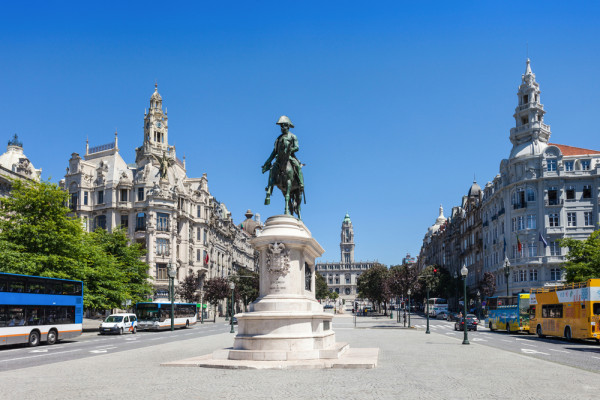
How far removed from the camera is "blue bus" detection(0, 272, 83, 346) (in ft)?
100

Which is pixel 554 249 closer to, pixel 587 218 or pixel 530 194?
pixel 587 218

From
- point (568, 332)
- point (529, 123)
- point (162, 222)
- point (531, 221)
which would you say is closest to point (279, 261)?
point (568, 332)

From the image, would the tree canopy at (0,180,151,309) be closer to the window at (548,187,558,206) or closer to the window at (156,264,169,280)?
the window at (156,264,169,280)

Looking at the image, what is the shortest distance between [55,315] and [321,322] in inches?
825

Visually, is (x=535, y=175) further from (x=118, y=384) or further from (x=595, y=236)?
(x=118, y=384)

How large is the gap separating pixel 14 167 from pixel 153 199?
60.0 ft

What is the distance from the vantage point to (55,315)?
115 ft

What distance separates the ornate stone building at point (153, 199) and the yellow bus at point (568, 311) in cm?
5186

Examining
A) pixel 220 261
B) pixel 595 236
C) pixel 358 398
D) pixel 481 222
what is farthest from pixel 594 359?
pixel 220 261

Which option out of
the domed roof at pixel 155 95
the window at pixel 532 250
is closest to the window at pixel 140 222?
the domed roof at pixel 155 95

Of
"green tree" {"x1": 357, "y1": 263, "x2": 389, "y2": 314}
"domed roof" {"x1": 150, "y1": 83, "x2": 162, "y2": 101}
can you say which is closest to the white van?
"green tree" {"x1": 357, "y1": 263, "x2": 389, "y2": 314}

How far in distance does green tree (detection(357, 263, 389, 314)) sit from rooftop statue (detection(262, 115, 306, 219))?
5564cm

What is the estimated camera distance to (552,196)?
72.8 m

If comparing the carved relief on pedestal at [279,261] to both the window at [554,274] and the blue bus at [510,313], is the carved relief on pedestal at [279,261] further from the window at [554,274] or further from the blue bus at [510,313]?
the window at [554,274]
